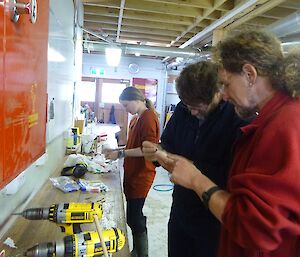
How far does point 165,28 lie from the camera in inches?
201

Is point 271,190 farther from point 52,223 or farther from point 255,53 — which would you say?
point 52,223

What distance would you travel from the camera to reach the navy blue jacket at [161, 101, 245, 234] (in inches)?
53.6

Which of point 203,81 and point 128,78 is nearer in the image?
point 203,81

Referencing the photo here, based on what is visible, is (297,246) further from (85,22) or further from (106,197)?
(85,22)

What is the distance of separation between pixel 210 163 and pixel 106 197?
70 centimetres

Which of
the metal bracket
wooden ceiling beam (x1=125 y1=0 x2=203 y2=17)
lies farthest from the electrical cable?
the metal bracket

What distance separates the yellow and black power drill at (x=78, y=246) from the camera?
35.5 inches

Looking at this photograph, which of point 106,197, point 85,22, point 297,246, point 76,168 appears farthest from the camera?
point 85,22

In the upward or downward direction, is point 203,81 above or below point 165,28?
below

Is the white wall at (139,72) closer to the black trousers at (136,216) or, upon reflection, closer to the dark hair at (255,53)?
the black trousers at (136,216)

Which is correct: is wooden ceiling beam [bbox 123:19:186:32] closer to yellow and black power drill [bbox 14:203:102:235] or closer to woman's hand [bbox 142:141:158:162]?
woman's hand [bbox 142:141:158:162]

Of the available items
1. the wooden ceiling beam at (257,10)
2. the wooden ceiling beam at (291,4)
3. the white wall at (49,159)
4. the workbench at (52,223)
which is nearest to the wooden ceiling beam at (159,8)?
the wooden ceiling beam at (257,10)

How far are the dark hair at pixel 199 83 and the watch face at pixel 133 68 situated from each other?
7.10 metres

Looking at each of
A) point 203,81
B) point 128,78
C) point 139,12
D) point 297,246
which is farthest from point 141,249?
point 128,78
